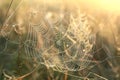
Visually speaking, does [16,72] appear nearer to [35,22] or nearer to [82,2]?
[35,22]

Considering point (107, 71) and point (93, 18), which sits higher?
point (93, 18)

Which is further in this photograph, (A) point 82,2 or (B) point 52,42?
(A) point 82,2

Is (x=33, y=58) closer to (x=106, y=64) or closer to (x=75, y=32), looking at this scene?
(x=75, y=32)

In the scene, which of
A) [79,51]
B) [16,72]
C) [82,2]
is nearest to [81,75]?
[79,51]

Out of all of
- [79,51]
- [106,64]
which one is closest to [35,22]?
[79,51]

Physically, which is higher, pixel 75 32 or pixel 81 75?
pixel 75 32

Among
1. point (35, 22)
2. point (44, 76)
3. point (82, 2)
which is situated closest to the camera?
point (44, 76)

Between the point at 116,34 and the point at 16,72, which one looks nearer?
the point at 16,72

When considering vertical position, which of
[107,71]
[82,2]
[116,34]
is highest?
[82,2]

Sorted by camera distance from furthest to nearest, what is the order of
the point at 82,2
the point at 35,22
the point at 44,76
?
the point at 82,2 → the point at 35,22 → the point at 44,76
